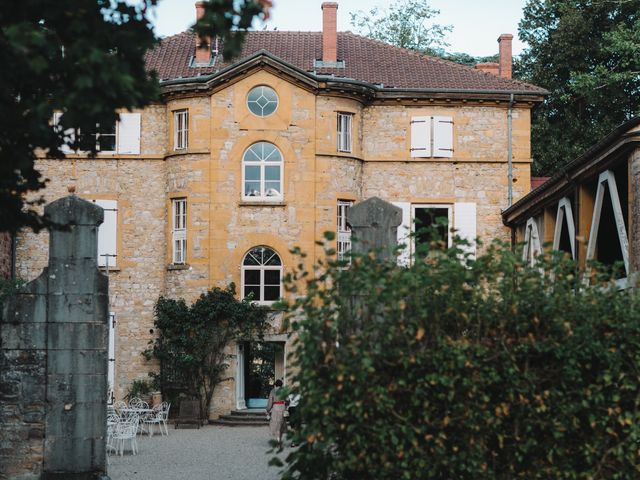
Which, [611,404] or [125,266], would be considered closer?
[611,404]

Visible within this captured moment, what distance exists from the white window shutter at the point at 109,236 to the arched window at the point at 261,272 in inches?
146

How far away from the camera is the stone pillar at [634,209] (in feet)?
51.4

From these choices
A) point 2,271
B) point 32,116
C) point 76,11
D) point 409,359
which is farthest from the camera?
point 2,271

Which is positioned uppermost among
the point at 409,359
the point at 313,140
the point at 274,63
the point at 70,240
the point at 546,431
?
the point at 274,63

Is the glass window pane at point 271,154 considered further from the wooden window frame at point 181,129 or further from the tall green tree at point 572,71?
the tall green tree at point 572,71

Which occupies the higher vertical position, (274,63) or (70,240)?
(274,63)

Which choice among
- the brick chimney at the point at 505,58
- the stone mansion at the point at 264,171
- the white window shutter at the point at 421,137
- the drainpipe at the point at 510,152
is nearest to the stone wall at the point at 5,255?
the stone mansion at the point at 264,171

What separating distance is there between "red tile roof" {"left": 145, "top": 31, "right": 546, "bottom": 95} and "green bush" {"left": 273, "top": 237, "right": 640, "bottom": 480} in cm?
2154

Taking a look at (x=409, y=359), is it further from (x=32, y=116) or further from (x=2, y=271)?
(x=2, y=271)

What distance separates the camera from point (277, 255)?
2866 centimetres

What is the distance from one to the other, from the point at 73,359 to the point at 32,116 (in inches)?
189

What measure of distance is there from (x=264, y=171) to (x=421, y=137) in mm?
4622

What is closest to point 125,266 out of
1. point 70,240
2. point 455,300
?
point 70,240

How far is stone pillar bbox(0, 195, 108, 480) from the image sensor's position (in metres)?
11.4
